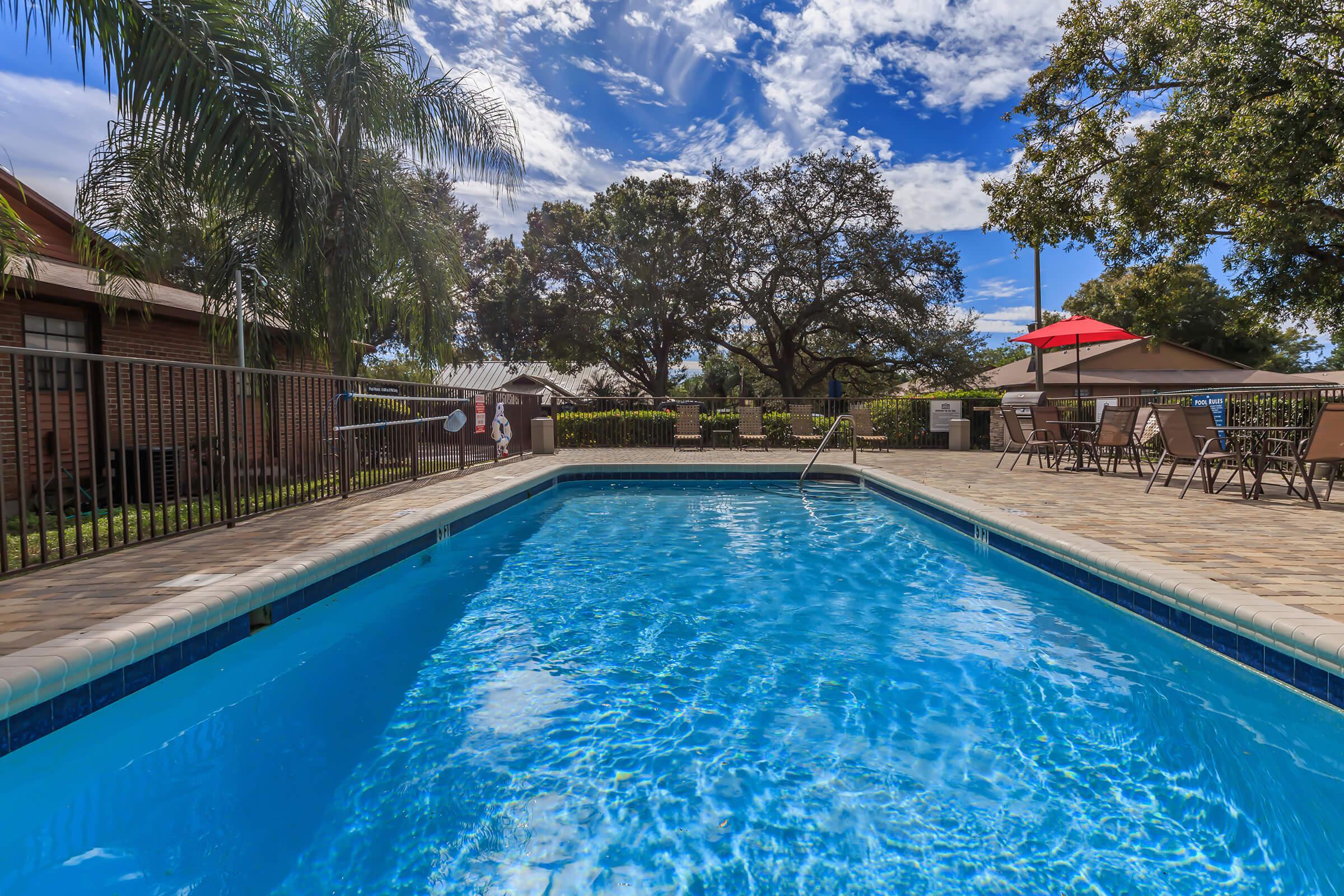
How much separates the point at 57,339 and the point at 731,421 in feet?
37.9

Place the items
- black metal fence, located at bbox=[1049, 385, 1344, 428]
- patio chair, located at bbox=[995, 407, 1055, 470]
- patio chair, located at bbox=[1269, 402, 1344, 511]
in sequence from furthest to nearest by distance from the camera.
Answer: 1. patio chair, located at bbox=[995, 407, 1055, 470]
2. black metal fence, located at bbox=[1049, 385, 1344, 428]
3. patio chair, located at bbox=[1269, 402, 1344, 511]

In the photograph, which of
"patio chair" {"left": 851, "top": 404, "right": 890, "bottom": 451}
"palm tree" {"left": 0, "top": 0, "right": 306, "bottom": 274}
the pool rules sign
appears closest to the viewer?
"palm tree" {"left": 0, "top": 0, "right": 306, "bottom": 274}

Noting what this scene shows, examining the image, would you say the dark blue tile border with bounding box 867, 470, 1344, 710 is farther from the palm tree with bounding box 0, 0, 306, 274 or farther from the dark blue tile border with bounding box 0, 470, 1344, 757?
the palm tree with bounding box 0, 0, 306, 274

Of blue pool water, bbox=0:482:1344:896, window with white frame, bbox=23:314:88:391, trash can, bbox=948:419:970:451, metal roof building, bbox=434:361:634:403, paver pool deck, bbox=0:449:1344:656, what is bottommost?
blue pool water, bbox=0:482:1344:896

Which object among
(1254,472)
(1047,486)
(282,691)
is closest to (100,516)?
(282,691)

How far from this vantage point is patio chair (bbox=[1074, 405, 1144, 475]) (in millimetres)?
8156

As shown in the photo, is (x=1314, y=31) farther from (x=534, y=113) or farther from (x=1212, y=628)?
(x=534, y=113)

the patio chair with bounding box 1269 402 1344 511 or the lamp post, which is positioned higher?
the lamp post

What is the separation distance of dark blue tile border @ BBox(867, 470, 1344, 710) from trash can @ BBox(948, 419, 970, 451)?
32.8ft

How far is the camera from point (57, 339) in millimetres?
8281

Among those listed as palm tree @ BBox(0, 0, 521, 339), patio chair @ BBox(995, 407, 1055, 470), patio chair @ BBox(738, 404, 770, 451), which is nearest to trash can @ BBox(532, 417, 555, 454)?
patio chair @ BBox(738, 404, 770, 451)

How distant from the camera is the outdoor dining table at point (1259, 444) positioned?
5672 millimetres

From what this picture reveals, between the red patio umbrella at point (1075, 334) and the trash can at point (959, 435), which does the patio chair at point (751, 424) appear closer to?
the trash can at point (959, 435)

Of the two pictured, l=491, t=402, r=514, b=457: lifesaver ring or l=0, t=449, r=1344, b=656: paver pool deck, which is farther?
l=491, t=402, r=514, b=457: lifesaver ring
